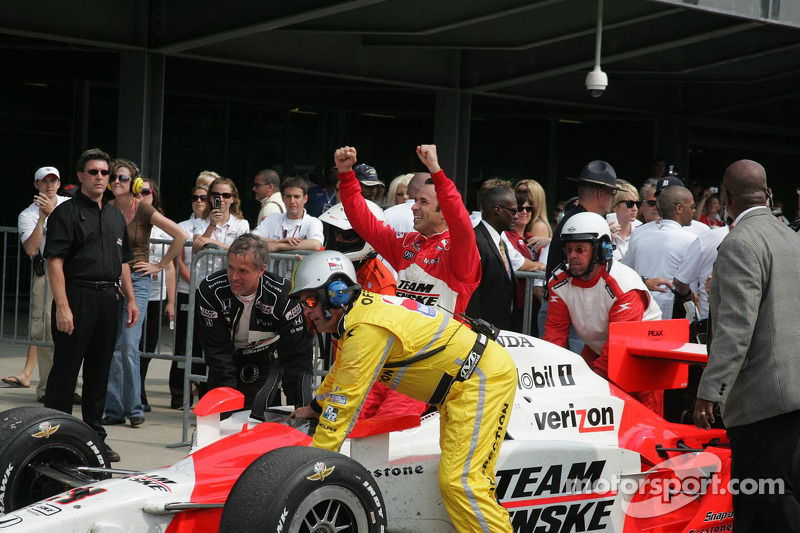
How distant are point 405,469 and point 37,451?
1.72 m

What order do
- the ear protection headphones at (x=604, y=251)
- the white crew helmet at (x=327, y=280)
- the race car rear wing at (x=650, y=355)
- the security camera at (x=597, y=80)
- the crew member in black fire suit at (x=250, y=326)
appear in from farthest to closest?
the security camera at (x=597, y=80) < the crew member in black fire suit at (x=250, y=326) < the ear protection headphones at (x=604, y=251) < the race car rear wing at (x=650, y=355) < the white crew helmet at (x=327, y=280)

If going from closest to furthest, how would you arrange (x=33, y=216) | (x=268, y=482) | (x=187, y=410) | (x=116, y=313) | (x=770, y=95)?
(x=268, y=482), (x=116, y=313), (x=187, y=410), (x=33, y=216), (x=770, y=95)

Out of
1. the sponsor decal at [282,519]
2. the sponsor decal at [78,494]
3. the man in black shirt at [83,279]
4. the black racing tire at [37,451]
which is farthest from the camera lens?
the man in black shirt at [83,279]

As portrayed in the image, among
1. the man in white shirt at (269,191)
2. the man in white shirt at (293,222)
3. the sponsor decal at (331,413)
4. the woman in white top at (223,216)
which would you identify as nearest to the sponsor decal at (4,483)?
the sponsor decal at (331,413)

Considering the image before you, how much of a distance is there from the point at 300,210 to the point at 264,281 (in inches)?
130

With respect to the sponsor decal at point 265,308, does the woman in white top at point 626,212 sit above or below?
above

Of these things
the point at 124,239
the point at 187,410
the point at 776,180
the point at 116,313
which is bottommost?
the point at 187,410

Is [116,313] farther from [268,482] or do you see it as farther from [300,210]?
[268,482]

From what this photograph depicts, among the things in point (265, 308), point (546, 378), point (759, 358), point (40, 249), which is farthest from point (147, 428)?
point (759, 358)

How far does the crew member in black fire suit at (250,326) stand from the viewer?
239 inches

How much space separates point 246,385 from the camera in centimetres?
627

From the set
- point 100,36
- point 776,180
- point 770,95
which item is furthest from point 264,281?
point 776,180

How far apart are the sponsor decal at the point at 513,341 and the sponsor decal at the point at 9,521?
2.38 metres

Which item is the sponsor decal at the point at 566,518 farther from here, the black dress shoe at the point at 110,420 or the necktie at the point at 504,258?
the black dress shoe at the point at 110,420
